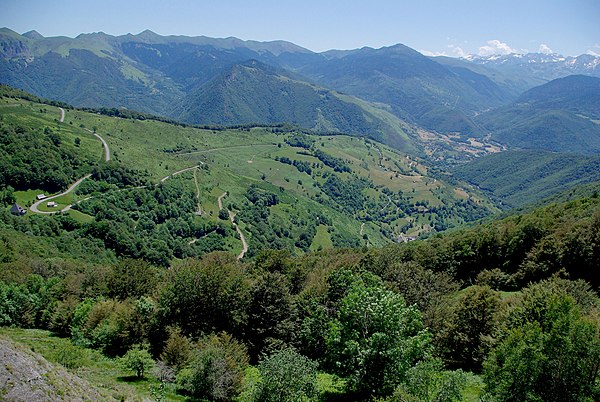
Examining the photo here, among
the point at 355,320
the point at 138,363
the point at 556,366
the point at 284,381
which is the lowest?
the point at 138,363

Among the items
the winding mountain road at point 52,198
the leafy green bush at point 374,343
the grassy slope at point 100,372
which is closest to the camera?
the grassy slope at point 100,372

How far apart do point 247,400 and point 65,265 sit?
241 feet

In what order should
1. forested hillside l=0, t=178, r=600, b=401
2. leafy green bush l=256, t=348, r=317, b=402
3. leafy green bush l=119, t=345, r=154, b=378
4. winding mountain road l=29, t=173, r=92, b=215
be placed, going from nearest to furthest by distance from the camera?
1. forested hillside l=0, t=178, r=600, b=401
2. leafy green bush l=256, t=348, r=317, b=402
3. leafy green bush l=119, t=345, r=154, b=378
4. winding mountain road l=29, t=173, r=92, b=215

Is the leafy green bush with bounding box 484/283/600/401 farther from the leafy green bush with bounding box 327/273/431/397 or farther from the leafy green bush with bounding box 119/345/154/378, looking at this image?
the leafy green bush with bounding box 119/345/154/378

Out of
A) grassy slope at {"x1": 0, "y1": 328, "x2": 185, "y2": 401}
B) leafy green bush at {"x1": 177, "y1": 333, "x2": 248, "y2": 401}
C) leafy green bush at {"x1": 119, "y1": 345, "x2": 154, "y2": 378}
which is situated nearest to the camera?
grassy slope at {"x1": 0, "y1": 328, "x2": 185, "y2": 401}

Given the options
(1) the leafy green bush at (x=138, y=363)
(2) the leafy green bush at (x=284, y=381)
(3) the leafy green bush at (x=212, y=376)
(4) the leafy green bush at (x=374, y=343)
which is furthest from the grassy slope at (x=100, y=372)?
(4) the leafy green bush at (x=374, y=343)

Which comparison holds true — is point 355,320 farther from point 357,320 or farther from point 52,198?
point 52,198

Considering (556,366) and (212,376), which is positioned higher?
(556,366)

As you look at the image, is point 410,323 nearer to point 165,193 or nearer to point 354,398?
point 354,398

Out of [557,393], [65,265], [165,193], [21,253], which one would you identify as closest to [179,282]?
[557,393]

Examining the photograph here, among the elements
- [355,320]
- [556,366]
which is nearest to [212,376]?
[355,320]

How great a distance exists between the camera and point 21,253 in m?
101

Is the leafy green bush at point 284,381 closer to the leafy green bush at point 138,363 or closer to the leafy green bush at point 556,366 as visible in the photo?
the leafy green bush at point 556,366

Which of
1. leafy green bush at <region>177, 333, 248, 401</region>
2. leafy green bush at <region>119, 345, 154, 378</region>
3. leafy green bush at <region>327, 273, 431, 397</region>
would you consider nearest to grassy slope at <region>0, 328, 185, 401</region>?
leafy green bush at <region>119, 345, 154, 378</region>
